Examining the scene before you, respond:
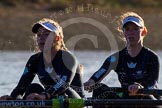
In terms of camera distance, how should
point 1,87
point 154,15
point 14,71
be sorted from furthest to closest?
point 154,15 → point 14,71 → point 1,87

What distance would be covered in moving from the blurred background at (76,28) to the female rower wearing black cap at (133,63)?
5.57 m

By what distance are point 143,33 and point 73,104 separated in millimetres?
1464

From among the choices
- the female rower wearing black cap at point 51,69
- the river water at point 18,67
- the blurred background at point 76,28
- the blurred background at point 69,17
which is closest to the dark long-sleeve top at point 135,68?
the female rower wearing black cap at point 51,69

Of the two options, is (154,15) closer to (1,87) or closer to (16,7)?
(16,7)

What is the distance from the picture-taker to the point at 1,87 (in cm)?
1277

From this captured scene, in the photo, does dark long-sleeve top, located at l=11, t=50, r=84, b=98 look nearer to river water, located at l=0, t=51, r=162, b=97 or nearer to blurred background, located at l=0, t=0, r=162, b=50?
river water, located at l=0, t=51, r=162, b=97

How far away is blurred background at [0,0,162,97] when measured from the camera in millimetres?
19594

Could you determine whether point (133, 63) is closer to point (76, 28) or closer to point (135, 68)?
point (135, 68)

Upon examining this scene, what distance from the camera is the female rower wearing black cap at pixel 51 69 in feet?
30.5

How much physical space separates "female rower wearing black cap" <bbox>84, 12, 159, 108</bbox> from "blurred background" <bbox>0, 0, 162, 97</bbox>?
557 centimetres

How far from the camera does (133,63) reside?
9.69m

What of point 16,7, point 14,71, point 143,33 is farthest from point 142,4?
point 143,33

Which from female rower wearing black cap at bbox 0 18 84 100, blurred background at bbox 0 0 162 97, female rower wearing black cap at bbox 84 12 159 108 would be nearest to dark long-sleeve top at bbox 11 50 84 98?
female rower wearing black cap at bbox 0 18 84 100

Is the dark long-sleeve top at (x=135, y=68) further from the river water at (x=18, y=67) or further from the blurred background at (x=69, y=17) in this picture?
the blurred background at (x=69, y=17)
